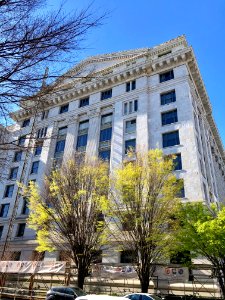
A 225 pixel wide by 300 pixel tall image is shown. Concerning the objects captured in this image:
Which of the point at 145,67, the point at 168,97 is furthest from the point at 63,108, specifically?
the point at 168,97

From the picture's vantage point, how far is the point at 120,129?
33.1 metres

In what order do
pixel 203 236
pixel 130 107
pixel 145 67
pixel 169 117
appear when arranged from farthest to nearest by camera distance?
pixel 145 67, pixel 130 107, pixel 169 117, pixel 203 236

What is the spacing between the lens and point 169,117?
31.0 meters

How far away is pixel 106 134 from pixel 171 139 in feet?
29.8

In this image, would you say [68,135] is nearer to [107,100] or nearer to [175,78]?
[107,100]

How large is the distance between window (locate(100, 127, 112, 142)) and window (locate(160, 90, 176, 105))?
7700 mm

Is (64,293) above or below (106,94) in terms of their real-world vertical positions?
below

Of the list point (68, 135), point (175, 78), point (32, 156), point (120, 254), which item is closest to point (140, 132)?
point (175, 78)

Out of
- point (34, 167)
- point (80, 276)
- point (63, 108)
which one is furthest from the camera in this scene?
point (63, 108)

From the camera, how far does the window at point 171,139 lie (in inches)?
1134

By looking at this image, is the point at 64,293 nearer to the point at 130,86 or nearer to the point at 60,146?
the point at 60,146

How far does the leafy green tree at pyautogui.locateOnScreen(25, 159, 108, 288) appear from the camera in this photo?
18.5 metres

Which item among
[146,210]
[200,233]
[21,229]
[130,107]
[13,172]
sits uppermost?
[130,107]

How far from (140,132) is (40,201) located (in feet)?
50.5
